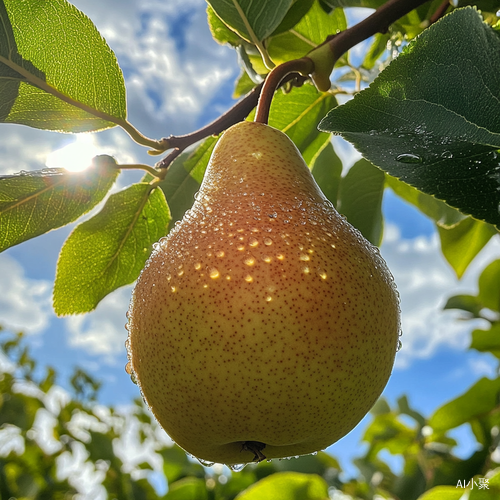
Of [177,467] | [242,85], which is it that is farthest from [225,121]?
[177,467]

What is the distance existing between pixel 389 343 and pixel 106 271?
613 mm

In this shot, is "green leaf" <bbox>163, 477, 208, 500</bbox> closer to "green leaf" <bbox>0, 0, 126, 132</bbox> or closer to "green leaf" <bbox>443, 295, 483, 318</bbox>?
"green leaf" <bbox>443, 295, 483, 318</bbox>

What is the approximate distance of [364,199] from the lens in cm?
129

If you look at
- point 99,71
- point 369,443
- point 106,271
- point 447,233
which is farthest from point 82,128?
point 369,443

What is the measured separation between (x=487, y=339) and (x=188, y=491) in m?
1.30

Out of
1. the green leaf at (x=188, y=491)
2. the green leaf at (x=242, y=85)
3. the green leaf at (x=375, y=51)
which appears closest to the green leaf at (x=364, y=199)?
the green leaf at (x=375, y=51)

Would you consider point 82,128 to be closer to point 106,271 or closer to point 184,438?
point 106,271

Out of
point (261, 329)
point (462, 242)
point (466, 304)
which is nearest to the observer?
point (261, 329)

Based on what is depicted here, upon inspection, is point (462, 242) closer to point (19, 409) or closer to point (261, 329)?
point (261, 329)

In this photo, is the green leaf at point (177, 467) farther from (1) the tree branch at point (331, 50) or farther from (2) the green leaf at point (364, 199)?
(1) the tree branch at point (331, 50)

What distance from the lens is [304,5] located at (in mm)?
1061

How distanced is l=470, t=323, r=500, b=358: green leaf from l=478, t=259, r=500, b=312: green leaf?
0.11 metres

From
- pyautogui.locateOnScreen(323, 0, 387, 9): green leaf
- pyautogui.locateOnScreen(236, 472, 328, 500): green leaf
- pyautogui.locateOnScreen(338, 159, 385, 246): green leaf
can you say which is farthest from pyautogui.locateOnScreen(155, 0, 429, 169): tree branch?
pyautogui.locateOnScreen(236, 472, 328, 500): green leaf

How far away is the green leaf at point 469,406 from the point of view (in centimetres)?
164
